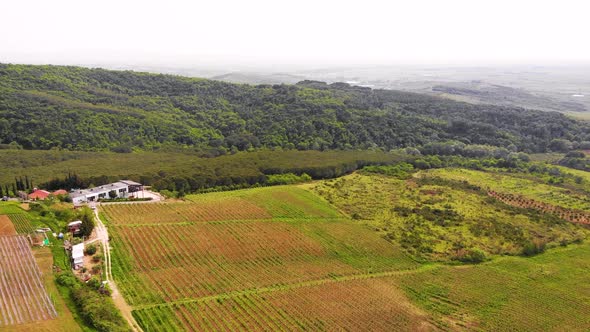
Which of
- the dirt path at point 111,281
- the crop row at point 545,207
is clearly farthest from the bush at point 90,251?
the crop row at point 545,207

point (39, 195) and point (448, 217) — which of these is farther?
point (448, 217)

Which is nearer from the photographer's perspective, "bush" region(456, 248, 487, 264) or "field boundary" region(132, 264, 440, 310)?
"field boundary" region(132, 264, 440, 310)

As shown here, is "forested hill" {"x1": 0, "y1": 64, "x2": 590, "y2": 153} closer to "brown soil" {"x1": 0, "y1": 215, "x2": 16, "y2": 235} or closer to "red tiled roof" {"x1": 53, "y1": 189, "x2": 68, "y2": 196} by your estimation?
"red tiled roof" {"x1": 53, "y1": 189, "x2": 68, "y2": 196}

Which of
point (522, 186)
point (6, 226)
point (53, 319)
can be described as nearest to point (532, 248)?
point (522, 186)

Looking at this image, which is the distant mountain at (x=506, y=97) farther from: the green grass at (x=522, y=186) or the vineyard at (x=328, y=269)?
the vineyard at (x=328, y=269)

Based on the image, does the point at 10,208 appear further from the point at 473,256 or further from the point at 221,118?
the point at 221,118

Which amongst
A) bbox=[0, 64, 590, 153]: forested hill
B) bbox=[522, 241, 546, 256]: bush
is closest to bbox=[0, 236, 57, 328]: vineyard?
bbox=[522, 241, 546, 256]: bush

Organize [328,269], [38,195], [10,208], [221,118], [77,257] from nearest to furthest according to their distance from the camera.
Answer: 1. [77,257]
2. [328,269]
3. [10,208]
4. [38,195]
5. [221,118]
